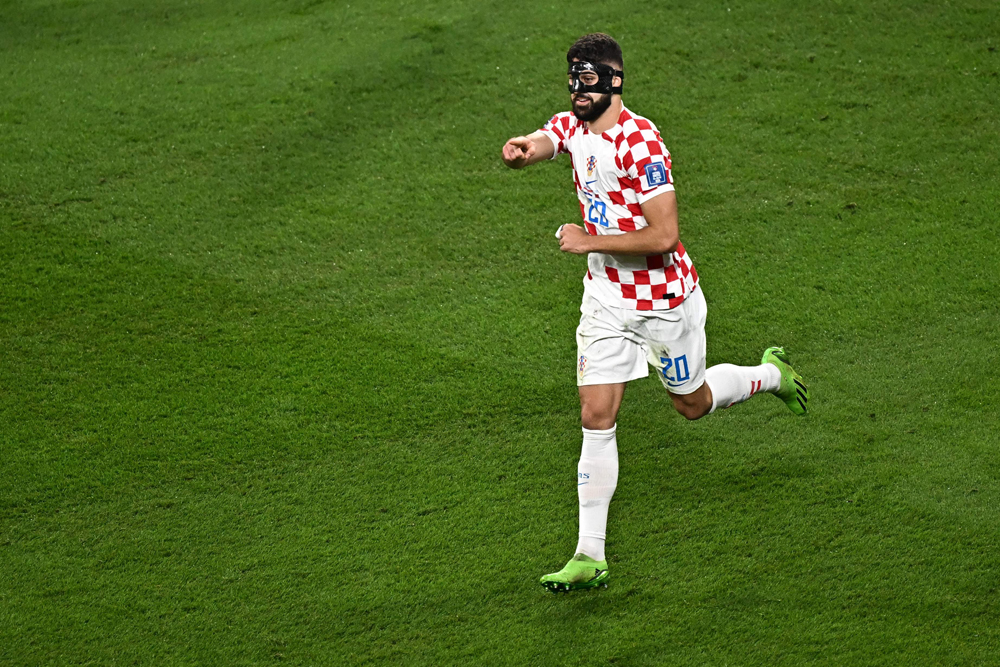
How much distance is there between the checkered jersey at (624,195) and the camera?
3.89 metres

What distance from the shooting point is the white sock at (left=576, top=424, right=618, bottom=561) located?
4.07 m

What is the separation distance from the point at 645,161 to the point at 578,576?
1.53 m

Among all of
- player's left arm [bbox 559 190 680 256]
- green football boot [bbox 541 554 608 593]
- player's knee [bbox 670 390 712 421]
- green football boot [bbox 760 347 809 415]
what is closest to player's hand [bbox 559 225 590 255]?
player's left arm [bbox 559 190 680 256]

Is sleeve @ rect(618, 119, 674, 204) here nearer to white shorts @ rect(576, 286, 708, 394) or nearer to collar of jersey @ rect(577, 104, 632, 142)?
collar of jersey @ rect(577, 104, 632, 142)

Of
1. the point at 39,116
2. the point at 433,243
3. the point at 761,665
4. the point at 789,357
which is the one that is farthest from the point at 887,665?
the point at 39,116

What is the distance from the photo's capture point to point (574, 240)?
3.90 metres

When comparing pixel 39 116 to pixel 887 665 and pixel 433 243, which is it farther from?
pixel 887 665

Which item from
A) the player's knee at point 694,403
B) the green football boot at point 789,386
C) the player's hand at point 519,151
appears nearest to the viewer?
the player's hand at point 519,151

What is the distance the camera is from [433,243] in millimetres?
6043

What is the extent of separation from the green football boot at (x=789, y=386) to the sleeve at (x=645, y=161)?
1275mm

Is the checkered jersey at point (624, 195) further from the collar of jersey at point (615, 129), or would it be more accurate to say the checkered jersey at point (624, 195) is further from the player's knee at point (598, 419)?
the player's knee at point (598, 419)

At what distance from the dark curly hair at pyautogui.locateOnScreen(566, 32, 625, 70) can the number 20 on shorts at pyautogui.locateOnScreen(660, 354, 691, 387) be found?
3.71 feet

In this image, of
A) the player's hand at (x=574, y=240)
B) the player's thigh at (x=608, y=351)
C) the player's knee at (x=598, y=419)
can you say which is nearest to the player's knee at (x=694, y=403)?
the player's thigh at (x=608, y=351)

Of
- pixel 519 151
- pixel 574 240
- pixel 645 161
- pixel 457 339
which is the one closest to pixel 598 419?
pixel 574 240
